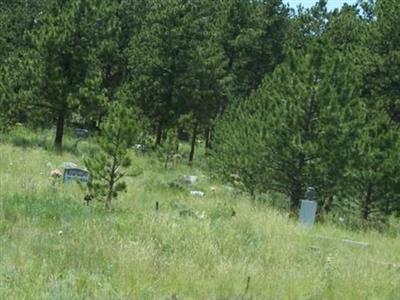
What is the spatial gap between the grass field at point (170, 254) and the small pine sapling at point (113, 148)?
1.27 feet

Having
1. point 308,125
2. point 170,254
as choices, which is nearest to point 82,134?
point 308,125

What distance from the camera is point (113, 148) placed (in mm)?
12078

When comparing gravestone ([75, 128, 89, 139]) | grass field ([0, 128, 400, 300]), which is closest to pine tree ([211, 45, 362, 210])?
grass field ([0, 128, 400, 300])

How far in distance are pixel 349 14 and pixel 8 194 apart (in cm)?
2862

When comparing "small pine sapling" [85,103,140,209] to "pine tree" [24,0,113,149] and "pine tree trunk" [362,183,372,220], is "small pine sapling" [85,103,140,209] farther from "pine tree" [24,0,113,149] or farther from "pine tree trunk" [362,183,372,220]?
"pine tree" [24,0,113,149]

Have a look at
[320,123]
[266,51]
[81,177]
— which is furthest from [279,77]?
[266,51]

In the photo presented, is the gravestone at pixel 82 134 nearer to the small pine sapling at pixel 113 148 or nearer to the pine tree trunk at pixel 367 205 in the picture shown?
the pine tree trunk at pixel 367 205

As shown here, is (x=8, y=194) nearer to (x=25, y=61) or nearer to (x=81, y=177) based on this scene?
(x=81, y=177)

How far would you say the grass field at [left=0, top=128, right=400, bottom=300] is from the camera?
6559mm

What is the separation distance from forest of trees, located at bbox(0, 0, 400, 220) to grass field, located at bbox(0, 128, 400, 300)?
10.1 feet

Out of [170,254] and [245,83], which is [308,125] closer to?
[170,254]

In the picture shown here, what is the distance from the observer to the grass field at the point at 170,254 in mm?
6559

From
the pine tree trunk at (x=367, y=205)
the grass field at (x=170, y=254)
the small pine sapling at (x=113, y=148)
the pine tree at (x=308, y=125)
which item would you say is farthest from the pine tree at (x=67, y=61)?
the small pine sapling at (x=113, y=148)

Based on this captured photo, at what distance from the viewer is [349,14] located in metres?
35.9
